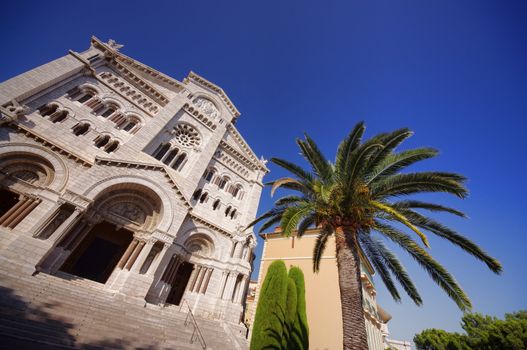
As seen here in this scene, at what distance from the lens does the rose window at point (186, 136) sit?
20.3 meters

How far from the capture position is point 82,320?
7.83 metres

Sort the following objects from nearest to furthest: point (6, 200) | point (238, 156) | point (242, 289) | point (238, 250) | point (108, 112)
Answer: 1. point (6, 200)
2. point (242, 289)
3. point (108, 112)
4. point (238, 250)
5. point (238, 156)

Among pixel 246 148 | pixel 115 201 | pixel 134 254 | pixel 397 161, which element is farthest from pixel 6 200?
pixel 397 161

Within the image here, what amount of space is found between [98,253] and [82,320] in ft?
26.9

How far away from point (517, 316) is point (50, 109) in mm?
47514

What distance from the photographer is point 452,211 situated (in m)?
7.30

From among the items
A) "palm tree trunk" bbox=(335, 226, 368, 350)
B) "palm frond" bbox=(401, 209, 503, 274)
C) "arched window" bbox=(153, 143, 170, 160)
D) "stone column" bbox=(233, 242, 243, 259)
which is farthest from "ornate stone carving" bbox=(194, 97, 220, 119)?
"palm frond" bbox=(401, 209, 503, 274)

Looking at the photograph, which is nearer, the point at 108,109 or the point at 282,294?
the point at 282,294

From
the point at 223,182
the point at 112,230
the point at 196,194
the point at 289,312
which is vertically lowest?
the point at 289,312

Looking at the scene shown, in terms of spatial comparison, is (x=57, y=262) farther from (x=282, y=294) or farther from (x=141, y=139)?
(x=282, y=294)

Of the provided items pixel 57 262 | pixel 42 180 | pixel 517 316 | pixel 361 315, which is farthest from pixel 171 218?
pixel 517 316

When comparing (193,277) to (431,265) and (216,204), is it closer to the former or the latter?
(216,204)

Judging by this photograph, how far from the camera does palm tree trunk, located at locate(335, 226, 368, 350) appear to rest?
243 inches

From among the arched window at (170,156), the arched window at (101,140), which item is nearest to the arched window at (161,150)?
the arched window at (170,156)
